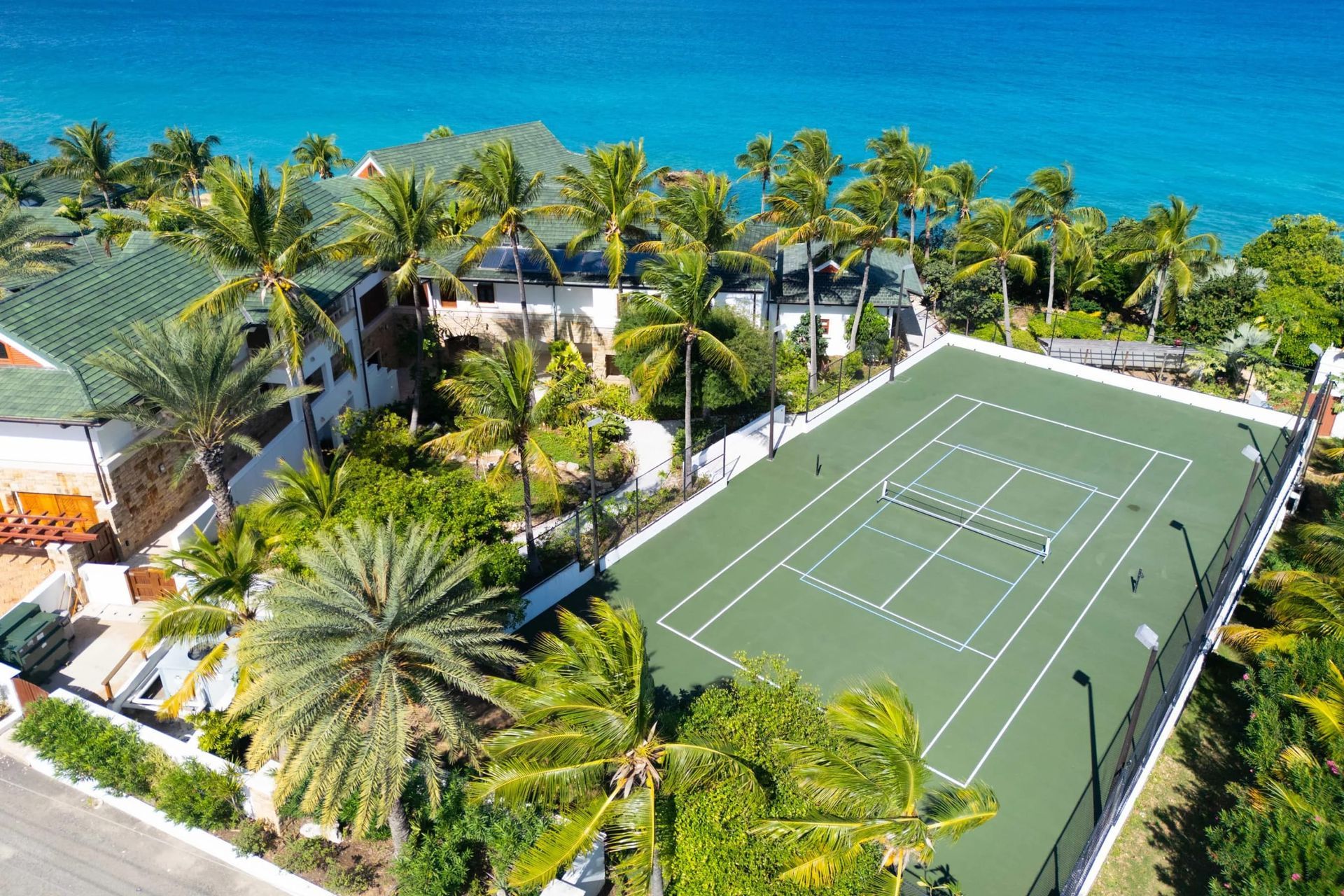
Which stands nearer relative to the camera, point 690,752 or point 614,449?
point 690,752

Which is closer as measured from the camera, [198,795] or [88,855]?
[88,855]

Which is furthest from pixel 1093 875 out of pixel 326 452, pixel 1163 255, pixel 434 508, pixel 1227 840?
pixel 1163 255

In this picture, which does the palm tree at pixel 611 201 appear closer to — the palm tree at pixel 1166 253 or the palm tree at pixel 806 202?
the palm tree at pixel 806 202

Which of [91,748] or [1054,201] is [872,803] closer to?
[91,748]

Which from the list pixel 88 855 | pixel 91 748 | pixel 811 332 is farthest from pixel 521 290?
pixel 88 855

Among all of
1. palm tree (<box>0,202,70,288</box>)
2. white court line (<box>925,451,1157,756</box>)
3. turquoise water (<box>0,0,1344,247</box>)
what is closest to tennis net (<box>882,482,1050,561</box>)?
white court line (<box>925,451,1157,756</box>)

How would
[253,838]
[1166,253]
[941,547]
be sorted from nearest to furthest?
[253,838]
[941,547]
[1166,253]

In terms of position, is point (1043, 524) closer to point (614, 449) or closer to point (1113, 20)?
point (614, 449)

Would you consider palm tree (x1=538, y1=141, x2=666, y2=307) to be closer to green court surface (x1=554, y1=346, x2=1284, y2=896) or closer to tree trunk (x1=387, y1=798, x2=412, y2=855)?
green court surface (x1=554, y1=346, x2=1284, y2=896)
